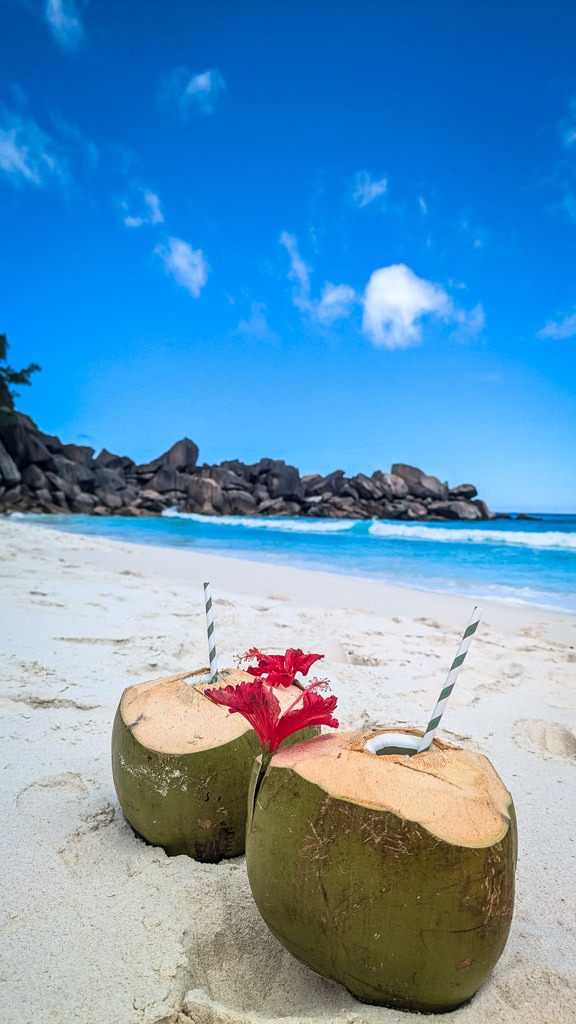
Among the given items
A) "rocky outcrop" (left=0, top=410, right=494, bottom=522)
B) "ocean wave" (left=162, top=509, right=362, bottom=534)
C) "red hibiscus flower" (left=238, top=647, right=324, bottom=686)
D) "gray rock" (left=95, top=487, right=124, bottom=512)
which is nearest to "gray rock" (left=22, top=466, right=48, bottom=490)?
"rocky outcrop" (left=0, top=410, right=494, bottom=522)

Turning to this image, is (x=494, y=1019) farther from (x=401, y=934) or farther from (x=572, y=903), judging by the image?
(x=572, y=903)

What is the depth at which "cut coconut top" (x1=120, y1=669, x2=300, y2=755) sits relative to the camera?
1369 millimetres

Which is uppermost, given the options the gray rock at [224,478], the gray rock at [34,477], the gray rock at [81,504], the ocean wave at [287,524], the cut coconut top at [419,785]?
the gray rock at [224,478]

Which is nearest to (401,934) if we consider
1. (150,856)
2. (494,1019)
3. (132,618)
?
(494,1019)

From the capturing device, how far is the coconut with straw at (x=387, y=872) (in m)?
0.91

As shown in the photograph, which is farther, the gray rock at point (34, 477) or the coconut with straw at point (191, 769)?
the gray rock at point (34, 477)

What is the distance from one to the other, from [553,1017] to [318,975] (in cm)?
45

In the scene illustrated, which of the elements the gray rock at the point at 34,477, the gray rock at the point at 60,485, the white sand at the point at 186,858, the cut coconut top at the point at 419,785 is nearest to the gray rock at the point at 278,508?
the gray rock at the point at 60,485

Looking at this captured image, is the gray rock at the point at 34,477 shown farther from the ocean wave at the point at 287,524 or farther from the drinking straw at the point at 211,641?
the drinking straw at the point at 211,641

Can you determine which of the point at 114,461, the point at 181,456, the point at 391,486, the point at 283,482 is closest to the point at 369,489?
the point at 391,486

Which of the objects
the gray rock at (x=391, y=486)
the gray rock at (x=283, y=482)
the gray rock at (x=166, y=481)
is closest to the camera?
the gray rock at (x=166, y=481)

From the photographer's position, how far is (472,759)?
Answer: 1.15 meters

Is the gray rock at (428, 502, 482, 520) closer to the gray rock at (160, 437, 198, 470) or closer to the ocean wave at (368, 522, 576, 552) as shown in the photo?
the gray rock at (160, 437, 198, 470)

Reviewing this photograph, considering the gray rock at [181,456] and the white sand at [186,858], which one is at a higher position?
the gray rock at [181,456]
